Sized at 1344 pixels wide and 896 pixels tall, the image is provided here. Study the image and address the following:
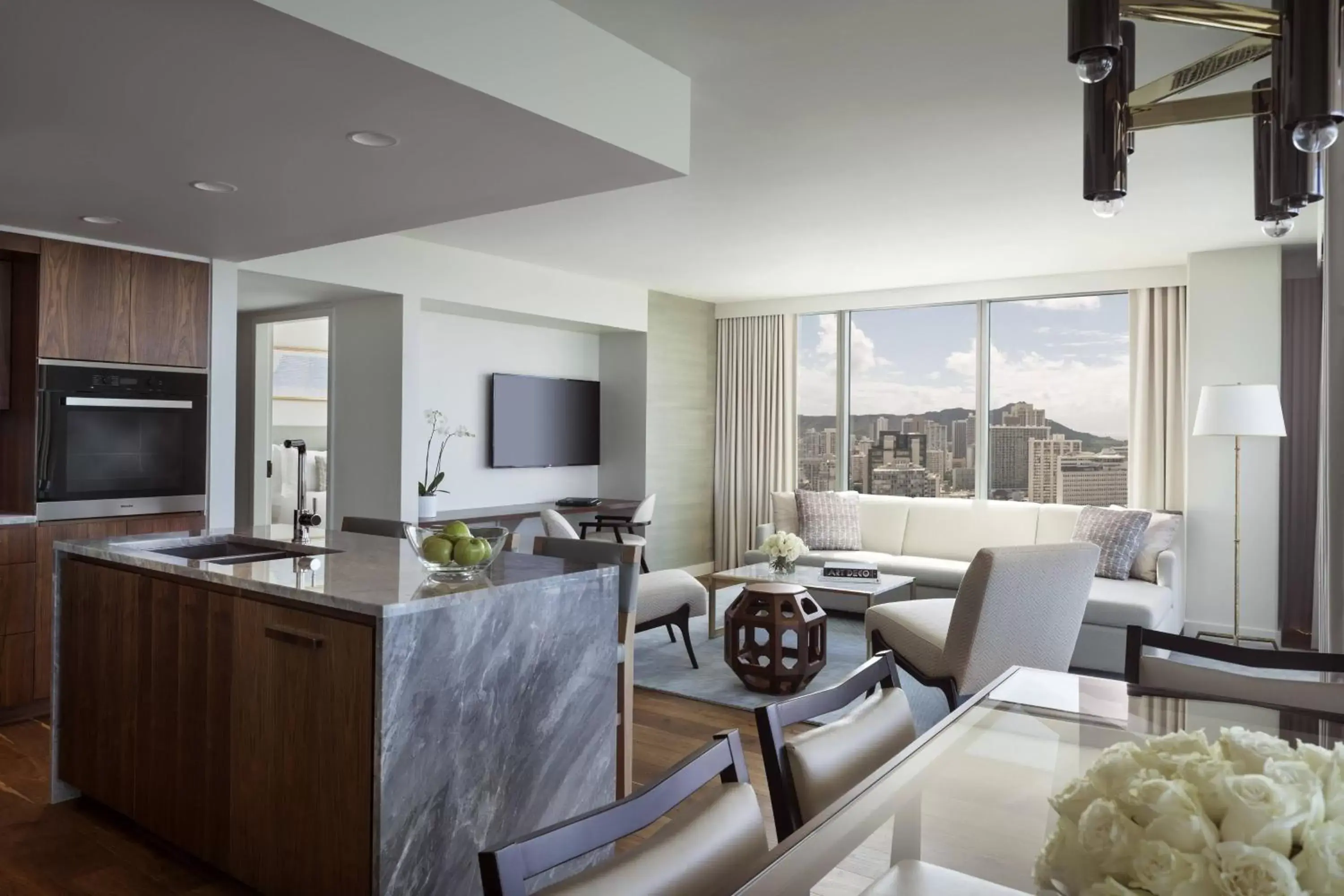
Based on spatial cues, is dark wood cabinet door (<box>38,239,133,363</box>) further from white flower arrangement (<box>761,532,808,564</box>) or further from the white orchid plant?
white flower arrangement (<box>761,532,808,564</box>)

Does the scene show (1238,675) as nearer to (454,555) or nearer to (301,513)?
(454,555)

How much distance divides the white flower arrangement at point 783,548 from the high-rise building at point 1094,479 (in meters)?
2.68

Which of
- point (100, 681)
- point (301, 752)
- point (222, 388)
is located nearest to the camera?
point (301, 752)

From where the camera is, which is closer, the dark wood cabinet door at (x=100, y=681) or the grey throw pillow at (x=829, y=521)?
the dark wood cabinet door at (x=100, y=681)

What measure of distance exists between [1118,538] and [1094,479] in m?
1.21

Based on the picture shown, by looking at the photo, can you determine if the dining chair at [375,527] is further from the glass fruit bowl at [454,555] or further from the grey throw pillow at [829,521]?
the grey throw pillow at [829,521]

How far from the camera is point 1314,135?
3.08 ft

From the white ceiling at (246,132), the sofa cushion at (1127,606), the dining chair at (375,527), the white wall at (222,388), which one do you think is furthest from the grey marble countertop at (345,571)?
the sofa cushion at (1127,606)

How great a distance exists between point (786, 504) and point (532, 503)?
2087mm

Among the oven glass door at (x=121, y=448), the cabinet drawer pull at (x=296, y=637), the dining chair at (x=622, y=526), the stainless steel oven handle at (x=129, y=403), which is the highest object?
the stainless steel oven handle at (x=129, y=403)

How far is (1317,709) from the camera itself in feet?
6.30

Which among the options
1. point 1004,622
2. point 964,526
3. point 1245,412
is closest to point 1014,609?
point 1004,622

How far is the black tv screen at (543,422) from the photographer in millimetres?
7121

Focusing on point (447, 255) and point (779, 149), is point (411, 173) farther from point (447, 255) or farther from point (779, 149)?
point (447, 255)
